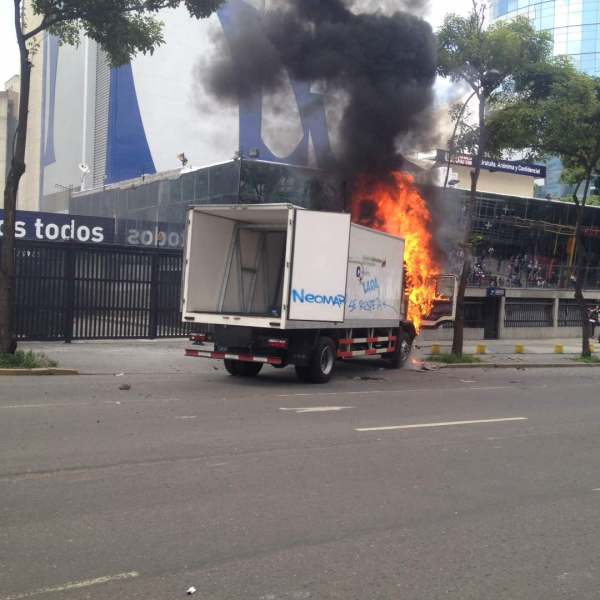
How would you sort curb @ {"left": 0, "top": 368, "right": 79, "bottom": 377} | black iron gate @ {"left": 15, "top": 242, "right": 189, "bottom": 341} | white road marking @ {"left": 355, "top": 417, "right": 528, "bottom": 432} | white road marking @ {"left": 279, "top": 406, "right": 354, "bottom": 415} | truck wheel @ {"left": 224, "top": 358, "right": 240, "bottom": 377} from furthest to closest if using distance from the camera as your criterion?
black iron gate @ {"left": 15, "top": 242, "right": 189, "bottom": 341} → truck wheel @ {"left": 224, "top": 358, "right": 240, "bottom": 377} → curb @ {"left": 0, "top": 368, "right": 79, "bottom": 377} → white road marking @ {"left": 279, "top": 406, "right": 354, "bottom": 415} → white road marking @ {"left": 355, "top": 417, "right": 528, "bottom": 432}

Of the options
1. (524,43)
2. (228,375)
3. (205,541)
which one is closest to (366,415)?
(228,375)

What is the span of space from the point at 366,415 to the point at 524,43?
1283cm

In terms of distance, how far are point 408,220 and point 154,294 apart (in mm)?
6877

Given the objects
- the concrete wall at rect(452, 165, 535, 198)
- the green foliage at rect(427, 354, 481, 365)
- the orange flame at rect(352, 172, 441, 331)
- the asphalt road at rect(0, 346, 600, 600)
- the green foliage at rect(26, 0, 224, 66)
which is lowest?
the asphalt road at rect(0, 346, 600, 600)

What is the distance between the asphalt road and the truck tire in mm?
2355

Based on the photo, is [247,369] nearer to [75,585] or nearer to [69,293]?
[69,293]

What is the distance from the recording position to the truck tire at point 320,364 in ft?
43.1

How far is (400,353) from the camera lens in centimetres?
1692

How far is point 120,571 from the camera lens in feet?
13.5

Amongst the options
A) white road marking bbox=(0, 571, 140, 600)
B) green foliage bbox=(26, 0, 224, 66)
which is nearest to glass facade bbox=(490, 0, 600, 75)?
green foliage bbox=(26, 0, 224, 66)

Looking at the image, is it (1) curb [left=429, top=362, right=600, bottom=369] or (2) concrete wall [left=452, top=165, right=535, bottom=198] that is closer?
(1) curb [left=429, top=362, right=600, bottom=369]

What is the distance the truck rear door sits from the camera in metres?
12.2

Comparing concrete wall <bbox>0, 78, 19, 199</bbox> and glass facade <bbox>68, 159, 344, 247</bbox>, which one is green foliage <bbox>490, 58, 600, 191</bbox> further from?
concrete wall <bbox>0, 78, 19, 199</bbox>

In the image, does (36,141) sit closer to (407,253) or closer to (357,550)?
(407,253)
